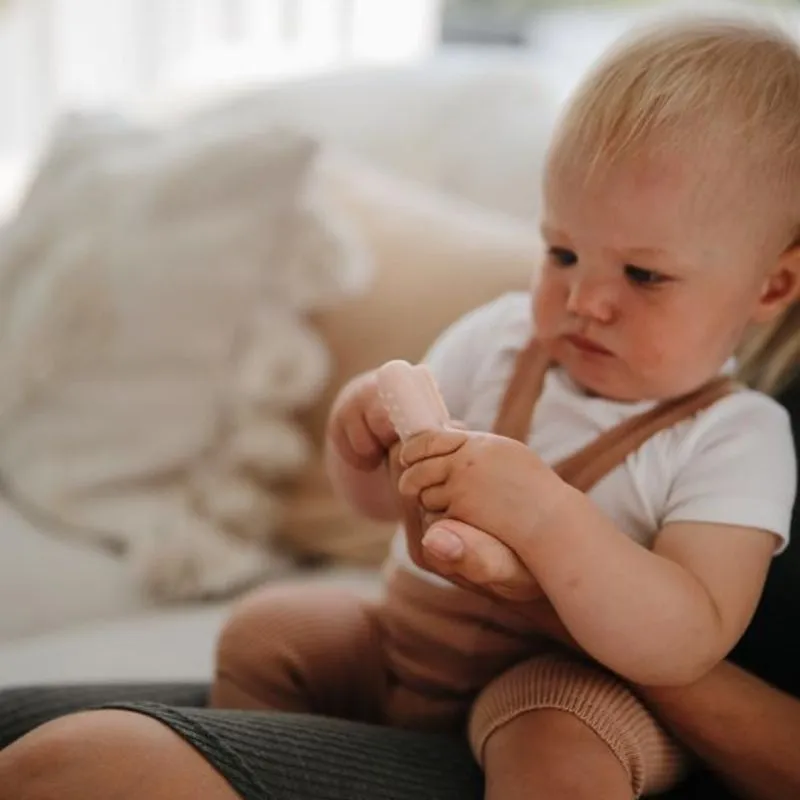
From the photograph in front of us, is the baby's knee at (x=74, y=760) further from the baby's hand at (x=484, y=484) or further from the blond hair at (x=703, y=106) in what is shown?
the blond hair at (x=703, y=106)

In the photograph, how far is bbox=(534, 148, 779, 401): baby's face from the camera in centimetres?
80

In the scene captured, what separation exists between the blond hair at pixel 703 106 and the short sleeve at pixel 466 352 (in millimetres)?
158

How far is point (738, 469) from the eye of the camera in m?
0.81

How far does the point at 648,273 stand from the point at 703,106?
11 cm

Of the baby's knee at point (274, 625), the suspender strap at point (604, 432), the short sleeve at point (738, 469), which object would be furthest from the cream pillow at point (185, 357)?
Answer: the short sleeve at point (738, 469)

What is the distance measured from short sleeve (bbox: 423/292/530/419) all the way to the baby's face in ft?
0.28

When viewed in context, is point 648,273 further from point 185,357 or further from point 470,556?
point 185,357

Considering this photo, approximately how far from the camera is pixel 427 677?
888 mm

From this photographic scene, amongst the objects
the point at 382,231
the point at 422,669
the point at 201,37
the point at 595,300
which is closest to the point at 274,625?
the point at 422,669

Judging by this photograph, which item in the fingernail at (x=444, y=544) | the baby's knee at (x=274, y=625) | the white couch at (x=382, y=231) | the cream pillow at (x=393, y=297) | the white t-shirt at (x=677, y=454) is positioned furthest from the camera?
the cream pillow at (x=393, y=297)

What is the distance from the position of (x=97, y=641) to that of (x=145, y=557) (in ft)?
0.41

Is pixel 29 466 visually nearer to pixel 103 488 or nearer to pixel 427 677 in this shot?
pixel 103 488

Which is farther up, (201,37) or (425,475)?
(425,475)

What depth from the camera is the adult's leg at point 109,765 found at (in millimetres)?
707
